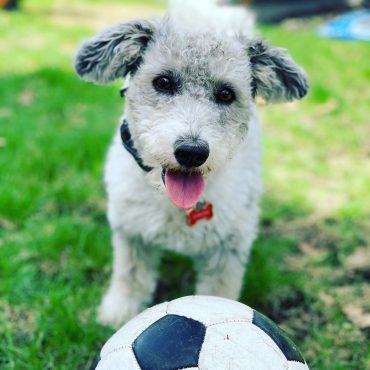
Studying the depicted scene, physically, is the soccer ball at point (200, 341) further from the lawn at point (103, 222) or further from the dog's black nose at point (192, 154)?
the lawn at point (103, 222)

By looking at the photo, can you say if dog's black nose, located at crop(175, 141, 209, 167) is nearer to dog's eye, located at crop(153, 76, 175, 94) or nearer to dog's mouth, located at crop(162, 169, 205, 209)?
dog's mouth, located at crop(162, 169, 205, 209)

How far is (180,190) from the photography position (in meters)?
2.44

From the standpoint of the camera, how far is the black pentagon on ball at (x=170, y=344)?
188 centimetres

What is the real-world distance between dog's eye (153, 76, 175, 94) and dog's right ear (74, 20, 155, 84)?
0.19 metres

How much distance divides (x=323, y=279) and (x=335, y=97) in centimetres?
318

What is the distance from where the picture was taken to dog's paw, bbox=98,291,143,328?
2.92 m

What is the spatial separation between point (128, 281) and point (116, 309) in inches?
6.6

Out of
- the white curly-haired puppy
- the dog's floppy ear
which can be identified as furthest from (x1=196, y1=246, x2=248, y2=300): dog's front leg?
the dog's floppy ear

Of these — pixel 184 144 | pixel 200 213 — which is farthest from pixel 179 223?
pixel 184 144

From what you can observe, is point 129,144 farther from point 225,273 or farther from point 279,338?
point 279,338

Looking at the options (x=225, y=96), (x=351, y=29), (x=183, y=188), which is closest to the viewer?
(x=183, y=188)

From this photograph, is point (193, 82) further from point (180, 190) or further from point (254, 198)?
point (254, 198)

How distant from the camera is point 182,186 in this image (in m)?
2.45

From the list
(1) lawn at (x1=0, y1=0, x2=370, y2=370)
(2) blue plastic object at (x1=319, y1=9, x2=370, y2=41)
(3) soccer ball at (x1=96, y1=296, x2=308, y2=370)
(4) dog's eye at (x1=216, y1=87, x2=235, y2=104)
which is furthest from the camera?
(2) blue plastic object at (x1=319, y1=9, x2=370, y2=41)
